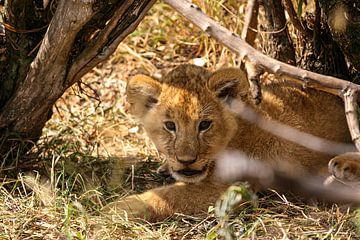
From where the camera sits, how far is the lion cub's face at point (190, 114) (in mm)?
4438

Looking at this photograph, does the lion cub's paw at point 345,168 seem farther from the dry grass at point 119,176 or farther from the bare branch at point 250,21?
the bare branch at point 250,21

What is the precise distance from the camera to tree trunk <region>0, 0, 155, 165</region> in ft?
15.0

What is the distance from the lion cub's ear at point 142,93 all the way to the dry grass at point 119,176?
519mm

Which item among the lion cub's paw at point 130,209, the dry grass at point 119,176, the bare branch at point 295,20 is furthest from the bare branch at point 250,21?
the lion cub's paw at point 130,209

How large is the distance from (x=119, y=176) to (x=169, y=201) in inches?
27.8

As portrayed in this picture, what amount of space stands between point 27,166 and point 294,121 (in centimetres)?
179

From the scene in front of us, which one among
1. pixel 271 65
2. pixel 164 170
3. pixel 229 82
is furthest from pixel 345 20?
pixel 164 170

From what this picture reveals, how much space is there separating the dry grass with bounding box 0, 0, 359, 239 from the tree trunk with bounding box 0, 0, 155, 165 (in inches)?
14.0

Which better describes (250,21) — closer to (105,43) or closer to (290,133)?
(290,133)

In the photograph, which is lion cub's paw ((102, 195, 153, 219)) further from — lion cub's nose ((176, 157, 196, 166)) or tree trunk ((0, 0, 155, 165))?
tree trunk ((0, 0, 155, 165))

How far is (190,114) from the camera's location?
4.45 m

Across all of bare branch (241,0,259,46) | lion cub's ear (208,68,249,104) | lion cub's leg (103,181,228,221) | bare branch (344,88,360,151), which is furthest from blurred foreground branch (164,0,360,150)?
bare branch (241,0,259,46)

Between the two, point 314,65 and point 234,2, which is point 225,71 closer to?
point 314,65

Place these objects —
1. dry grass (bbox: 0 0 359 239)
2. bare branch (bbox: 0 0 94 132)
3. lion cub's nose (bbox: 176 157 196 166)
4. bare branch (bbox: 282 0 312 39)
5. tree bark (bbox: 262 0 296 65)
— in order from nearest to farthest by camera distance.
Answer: dry grass (bbox: 0 0 359 239), lion cub's nose (bbox: 176 157 196 166), bare branch (bbox: 0 0 94 132), bare branch (bbox: 282 0 312 39), tree bark (bbox: 262 0 296 65)
